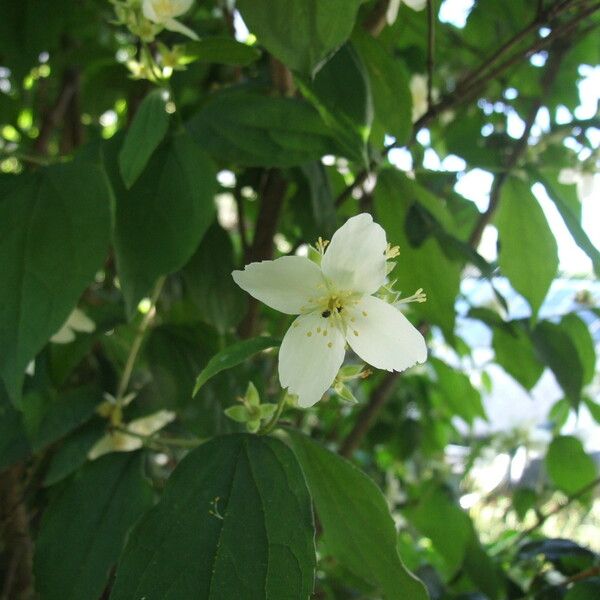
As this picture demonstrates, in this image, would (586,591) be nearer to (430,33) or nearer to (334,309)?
(334,309)

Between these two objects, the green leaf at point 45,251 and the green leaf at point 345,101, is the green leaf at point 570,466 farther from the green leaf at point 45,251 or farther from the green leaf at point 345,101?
the green leaf at point 45,251

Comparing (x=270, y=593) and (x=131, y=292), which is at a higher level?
(x=131, y=292)

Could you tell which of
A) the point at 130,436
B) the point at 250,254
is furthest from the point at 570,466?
the point at 130,436

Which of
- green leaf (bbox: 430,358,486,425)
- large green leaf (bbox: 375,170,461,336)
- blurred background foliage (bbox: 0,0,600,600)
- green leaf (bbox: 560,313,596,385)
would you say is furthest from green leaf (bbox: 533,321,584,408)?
green leaf (bbox: 430,358,486,425)

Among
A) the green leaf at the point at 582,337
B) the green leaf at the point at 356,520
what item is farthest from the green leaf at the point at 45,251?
the green leaf at the point at 582,337

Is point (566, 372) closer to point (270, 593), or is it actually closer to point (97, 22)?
point (270, 593)

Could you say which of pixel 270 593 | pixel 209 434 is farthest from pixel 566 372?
pixel 270 593

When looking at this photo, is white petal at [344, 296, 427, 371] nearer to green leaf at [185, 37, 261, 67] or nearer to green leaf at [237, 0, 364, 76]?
green leaf at [237, 0, 364, 76]
